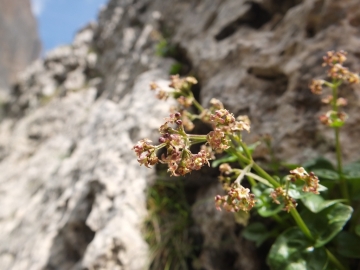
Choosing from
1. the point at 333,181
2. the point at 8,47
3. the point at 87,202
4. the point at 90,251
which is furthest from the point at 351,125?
the point at 8,47

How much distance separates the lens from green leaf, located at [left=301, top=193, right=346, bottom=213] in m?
1.08

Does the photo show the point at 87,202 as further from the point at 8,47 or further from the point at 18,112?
the point at 8,47

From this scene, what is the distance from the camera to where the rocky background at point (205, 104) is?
66.6 inches

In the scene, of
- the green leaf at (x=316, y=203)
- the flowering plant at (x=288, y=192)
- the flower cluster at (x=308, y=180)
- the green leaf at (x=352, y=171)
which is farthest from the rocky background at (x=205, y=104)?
the flower cluster at (x=308, y=180)

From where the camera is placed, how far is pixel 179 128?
79 cm

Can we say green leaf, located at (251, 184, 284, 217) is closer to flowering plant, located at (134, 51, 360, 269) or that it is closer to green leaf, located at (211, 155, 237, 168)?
flowering plant, located at (134, 51, 360, 269)

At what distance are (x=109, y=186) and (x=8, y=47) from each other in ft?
76.2

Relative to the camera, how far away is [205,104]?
2.24m

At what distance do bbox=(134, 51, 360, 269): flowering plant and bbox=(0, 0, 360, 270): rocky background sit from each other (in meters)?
0.29

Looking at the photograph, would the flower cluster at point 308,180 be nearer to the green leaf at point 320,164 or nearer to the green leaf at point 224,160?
the green leaf at point 224,160

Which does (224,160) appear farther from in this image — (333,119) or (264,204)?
(333,119)

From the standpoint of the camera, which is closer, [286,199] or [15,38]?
[286,199]

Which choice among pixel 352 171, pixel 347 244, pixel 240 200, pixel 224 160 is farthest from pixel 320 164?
pixel 240 200

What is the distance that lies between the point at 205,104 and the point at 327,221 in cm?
130
